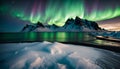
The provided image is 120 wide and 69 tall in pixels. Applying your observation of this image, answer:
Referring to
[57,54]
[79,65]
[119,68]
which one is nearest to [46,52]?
[57,54]

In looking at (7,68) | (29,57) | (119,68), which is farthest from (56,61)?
(119,68)

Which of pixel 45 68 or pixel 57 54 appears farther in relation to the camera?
pixel 57 54

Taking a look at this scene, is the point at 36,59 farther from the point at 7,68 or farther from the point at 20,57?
the point at 7,68

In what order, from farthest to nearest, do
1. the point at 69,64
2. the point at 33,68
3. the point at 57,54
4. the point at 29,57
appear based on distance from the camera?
the point at 57,54 → the point at 29,57 → the point at 69,64 → the point at 33,68

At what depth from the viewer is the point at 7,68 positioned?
10.4m

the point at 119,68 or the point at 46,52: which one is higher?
the point at 46,52

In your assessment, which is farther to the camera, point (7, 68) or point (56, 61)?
point (56, 61)

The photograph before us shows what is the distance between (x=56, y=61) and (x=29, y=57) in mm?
2633

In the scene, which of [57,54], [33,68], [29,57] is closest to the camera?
[33,68]

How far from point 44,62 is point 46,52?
2346 mm

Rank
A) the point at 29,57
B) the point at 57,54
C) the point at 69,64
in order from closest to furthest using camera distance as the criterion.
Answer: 1. the point at 69,64
2. the point at 29,57
3. the point at 57,54

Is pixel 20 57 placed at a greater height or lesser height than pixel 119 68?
greater

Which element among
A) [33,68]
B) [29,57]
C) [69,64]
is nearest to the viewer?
[33,68]

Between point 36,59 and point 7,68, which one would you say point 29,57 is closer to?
point 36,59
